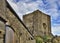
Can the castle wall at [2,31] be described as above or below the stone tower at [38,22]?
below

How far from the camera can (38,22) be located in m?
25.6

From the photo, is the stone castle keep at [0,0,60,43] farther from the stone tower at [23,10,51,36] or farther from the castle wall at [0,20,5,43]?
the stone tower at [23,10,51,36]

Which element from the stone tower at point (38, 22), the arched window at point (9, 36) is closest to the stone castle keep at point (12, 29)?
the arched window at point (9, 36)

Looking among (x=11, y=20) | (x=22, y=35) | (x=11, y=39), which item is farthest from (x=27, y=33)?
(x=11, y=39)

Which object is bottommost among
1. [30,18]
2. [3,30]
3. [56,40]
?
[56,40]

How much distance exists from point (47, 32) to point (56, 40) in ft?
22.5

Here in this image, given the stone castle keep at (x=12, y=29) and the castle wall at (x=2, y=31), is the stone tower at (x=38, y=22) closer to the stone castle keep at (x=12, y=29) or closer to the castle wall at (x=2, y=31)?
the stone castle keep at (x=12, y=29)

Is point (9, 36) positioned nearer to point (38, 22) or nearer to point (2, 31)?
point (2, 31)

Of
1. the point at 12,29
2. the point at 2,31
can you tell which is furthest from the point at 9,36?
the point at 12,29

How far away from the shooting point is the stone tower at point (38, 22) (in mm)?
25406

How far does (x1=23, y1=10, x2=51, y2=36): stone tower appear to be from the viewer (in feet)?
83.4

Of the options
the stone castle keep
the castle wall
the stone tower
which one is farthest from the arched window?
the stone tower

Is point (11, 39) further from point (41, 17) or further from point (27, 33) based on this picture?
point (41, 17)

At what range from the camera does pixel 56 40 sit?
754 inches
